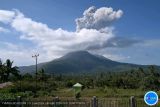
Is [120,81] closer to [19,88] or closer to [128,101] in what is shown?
[19,88]

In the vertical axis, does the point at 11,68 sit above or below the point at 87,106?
Result: above

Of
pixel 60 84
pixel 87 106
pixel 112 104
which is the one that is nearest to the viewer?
pixel 112 104

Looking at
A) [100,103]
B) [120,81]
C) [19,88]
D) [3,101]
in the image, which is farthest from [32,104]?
[120,81]

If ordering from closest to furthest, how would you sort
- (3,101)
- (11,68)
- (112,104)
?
(112,104) < (3,101) < (11,68)

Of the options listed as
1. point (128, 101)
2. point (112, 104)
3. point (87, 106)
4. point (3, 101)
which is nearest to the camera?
point (128, 101)

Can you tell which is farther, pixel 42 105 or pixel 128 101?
pixel 42 105

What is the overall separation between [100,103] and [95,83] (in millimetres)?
75841

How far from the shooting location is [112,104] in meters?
17.1

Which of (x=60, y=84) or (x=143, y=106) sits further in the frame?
(x=60, y=84)

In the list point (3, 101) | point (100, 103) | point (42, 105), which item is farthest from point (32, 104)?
point (100, 103)

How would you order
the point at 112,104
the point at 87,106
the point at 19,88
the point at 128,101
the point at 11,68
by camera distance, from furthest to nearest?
the point at 11,68
the point at 19,88
the point at 87,106
the point at 112,104
the point at 128,101

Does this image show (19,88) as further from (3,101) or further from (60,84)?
(3,101)

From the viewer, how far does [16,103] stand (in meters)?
19.4

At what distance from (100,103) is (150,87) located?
2677 inches
